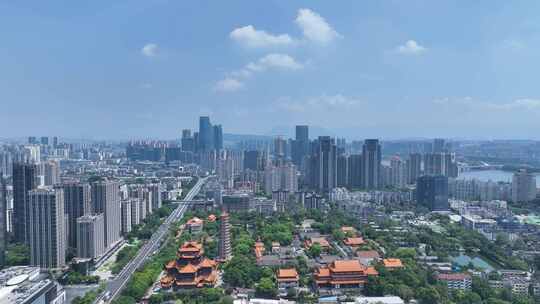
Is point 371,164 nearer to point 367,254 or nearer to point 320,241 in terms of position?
point 320,241

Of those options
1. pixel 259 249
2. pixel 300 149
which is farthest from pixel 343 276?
pixel 300 149

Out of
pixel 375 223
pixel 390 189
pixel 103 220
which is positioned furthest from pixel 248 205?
pixel 390 189

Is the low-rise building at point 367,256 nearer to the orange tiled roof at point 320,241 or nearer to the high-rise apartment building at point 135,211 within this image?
the orange tiled roof at point 320,241

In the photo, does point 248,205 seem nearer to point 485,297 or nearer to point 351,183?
point 351,183

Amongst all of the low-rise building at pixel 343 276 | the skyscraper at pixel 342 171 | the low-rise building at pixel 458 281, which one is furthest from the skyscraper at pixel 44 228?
the skyscraper at pixel 342 171

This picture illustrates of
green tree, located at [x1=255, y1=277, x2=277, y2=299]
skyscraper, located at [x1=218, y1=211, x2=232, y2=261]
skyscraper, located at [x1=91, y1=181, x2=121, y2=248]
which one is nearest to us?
green tree, located at [x1=255, y1=277, x2=277, y2=299]

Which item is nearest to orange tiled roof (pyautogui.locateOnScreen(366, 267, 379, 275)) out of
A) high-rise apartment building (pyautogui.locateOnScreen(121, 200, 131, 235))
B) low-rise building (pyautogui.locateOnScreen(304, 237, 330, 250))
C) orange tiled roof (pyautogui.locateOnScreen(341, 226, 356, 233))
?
low-rise building (pyautogui.locateOnScreen(304, 237, 330, 250))

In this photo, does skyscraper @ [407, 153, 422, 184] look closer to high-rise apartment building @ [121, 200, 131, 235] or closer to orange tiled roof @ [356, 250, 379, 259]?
orange tiled roof @ [356, 250, 379, 259]
